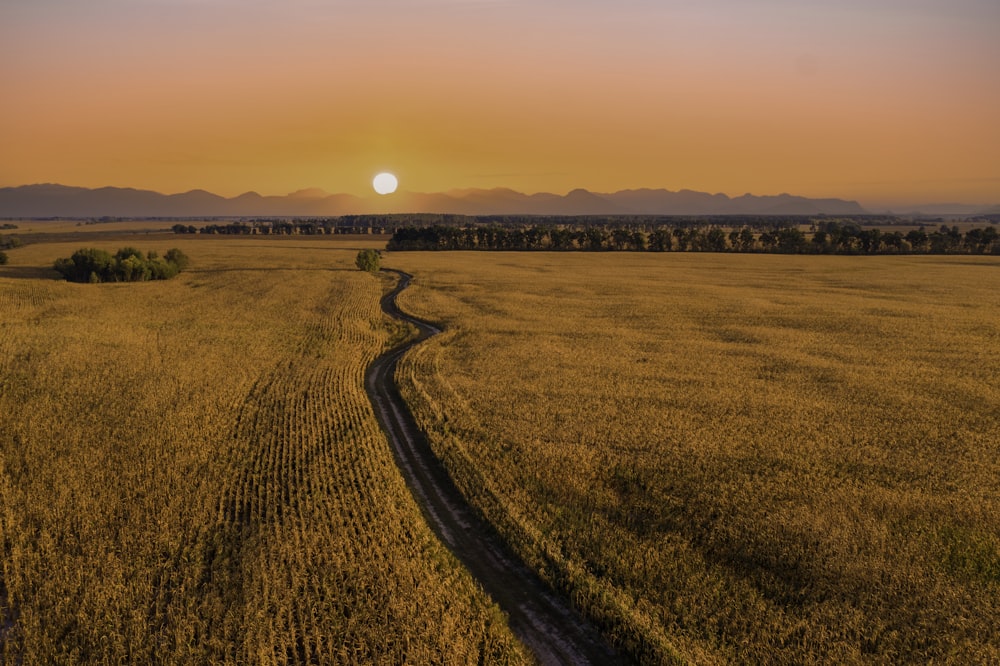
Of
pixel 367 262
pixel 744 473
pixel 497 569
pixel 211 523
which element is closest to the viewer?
pixel 497 569

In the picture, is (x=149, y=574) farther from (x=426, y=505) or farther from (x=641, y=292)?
(x=641, y=292)

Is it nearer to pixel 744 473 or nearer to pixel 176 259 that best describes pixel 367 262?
pixel 176 259

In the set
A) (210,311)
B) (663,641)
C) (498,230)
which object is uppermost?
(498,230)

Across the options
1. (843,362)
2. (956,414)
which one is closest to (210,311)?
(843,362)

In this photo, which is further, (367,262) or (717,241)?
(717,241)

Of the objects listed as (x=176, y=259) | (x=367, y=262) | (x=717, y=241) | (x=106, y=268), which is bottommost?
(x=367, y=262)

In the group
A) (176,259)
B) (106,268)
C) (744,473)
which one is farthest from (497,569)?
(176,259)

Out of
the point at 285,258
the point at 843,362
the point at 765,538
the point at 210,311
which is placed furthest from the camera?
the point at 285,258

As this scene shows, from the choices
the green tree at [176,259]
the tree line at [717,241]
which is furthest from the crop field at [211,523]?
the tree line at [717,241]
